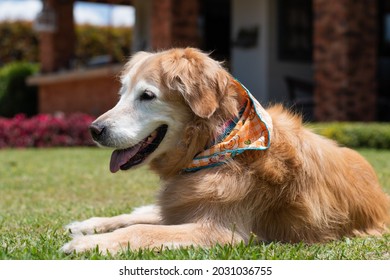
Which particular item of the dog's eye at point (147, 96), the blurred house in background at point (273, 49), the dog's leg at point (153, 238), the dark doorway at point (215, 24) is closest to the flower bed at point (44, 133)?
the blurred house in background at point (273, 49)

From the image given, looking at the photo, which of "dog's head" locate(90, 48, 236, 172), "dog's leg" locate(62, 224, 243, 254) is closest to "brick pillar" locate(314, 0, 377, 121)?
"dog's head" locate(90, 48, 236, 172)

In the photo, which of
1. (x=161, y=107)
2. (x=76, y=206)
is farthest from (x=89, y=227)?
(x=76, y=206)

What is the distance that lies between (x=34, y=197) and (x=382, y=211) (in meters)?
3.38

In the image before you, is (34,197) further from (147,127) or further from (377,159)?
(377,159)

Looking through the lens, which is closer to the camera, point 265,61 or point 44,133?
point 44,133

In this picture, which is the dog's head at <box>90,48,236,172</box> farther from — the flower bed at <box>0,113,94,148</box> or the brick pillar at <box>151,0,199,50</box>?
the flower bed at <box>0,113,94,148</box>

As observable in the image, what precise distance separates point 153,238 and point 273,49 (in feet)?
39.7

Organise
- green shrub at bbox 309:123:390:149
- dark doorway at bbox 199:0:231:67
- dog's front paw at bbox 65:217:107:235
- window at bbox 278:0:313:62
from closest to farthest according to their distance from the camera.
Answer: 1. dog's front paw at bbox 65:217:107:235
2. green shrub at bbox 309:123:390:149
3. window at bbox 278:0:313:62
4. dark doorway at bbox 199:0:231:67

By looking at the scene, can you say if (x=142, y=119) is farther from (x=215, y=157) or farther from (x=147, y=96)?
(x=215, y=157)

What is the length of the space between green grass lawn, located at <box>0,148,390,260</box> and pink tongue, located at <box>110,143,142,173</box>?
0.53 meters

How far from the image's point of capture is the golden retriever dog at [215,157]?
130 inches

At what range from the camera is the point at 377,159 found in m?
8.68

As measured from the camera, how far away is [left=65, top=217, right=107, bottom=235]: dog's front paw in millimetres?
3895

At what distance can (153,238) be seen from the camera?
10.2 feet
